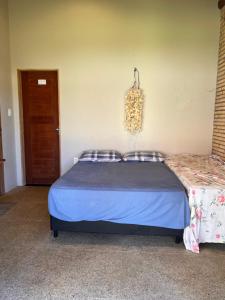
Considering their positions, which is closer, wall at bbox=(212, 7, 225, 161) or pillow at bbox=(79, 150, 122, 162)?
wall at bbox=(212, 7, 225, 161)

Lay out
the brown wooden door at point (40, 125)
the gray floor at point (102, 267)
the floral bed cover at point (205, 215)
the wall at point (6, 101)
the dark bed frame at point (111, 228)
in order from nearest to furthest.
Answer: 1. the gray floor at point (102, 267)
2. the floral bed cover at point (205, 215)
3. the dark bed frame at point (111, 228)
4. the wall at point (6, 101)
5. the brown wooden door at point (40, 125)

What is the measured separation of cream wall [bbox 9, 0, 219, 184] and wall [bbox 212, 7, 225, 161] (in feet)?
0.38

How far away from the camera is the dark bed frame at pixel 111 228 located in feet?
8.19

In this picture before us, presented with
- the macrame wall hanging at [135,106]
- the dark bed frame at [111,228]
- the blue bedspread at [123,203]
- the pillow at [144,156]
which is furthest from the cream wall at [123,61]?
the dark bed frame at [111,228]

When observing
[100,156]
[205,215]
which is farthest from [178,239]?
[100,156]

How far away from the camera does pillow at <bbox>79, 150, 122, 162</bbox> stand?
3.88m

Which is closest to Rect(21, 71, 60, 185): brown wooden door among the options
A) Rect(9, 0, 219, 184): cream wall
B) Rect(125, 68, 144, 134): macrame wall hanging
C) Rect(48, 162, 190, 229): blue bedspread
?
Rect(9, 0, 219, 184): cream wall

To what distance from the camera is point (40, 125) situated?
4.32 m

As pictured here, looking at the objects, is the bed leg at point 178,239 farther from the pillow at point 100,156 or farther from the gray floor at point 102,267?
the pillow at point 100,156

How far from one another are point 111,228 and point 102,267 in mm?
468

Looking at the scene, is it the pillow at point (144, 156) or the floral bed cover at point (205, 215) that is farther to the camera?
the pillow at point (144, 156)

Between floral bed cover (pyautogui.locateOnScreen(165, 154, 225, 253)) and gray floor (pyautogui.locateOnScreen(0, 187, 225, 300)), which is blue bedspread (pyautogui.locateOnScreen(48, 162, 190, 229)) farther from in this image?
gray floor (pyautogui.locateOnScreen(0, 187, 225, 300))

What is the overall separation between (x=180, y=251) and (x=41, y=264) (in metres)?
1.29

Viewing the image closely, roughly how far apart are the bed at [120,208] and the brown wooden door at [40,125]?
6.16 ft
